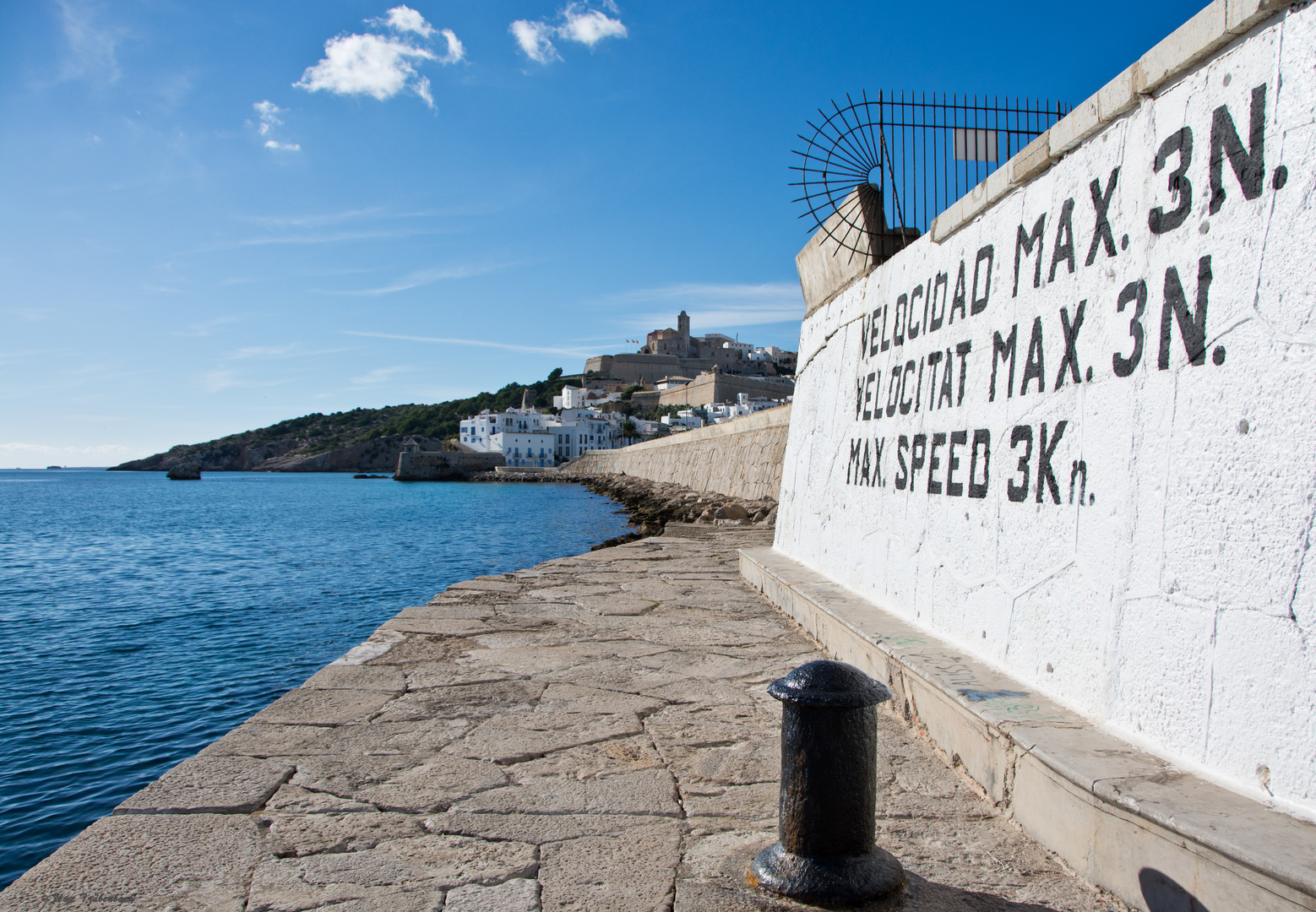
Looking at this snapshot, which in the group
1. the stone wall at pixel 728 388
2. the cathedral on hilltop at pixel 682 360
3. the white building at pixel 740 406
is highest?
the cathedral on hilltop at pixel 682 360

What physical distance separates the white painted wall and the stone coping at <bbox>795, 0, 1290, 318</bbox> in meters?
0.04

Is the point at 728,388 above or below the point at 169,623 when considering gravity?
above

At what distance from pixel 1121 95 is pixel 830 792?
222cm

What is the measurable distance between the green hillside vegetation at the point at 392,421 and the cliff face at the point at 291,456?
46.0 inches

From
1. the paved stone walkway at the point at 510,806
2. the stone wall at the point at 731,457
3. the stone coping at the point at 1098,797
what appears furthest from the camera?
the stone wall at the point at 731,457

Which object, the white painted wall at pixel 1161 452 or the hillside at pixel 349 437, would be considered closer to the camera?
the white painted wall at pixel 1161 452

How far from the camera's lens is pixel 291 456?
12325 cm

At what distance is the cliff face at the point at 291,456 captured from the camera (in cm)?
11162

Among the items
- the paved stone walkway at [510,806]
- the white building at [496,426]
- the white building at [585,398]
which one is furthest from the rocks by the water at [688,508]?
the white building at [585,398]

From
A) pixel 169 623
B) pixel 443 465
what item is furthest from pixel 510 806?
pixel 443 465

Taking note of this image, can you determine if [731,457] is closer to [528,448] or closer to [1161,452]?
[1161,452]

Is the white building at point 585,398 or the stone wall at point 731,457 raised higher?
the white building at point 585,398

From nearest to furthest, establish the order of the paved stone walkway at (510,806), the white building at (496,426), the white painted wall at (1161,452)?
the white painted wall at (1161,452) < the paved stone walkway at (510,806) < the white building at (496,426)

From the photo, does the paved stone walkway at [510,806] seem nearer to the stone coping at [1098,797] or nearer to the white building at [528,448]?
the stone coping at [1098,797]
